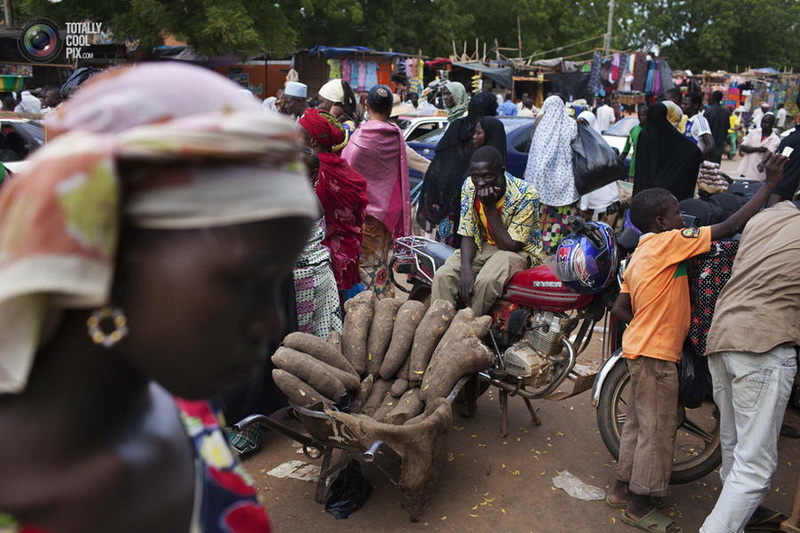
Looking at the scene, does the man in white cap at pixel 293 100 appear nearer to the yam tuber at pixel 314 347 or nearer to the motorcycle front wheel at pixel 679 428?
the yam tuber at pixel 314 347

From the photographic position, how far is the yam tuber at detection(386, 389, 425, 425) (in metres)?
3.61

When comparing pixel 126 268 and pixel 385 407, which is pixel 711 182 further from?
pixel 126 268

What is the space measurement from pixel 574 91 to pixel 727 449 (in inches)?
855

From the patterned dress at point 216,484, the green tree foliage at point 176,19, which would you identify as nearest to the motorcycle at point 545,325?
the patterned dress at point 216,484

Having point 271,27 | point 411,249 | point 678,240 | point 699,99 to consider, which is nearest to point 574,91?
point 271,27

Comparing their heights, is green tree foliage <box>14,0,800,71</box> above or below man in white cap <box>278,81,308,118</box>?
above

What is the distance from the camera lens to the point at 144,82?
0.84 m

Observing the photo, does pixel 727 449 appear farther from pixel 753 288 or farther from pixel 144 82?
pixel 144 82

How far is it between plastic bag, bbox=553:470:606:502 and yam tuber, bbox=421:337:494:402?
2.89 feet

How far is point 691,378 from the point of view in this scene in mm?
3457

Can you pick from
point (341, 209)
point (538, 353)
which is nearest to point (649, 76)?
point (341, 209)

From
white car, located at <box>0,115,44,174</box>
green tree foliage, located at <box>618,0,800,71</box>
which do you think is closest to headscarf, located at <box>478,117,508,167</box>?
white car, located at <box>0,115,44,174</box>

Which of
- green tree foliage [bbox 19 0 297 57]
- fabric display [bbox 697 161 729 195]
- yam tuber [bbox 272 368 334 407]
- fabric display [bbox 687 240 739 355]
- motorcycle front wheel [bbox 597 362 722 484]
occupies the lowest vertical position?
motorcycle front wheel [bbox 597 362 722 484]

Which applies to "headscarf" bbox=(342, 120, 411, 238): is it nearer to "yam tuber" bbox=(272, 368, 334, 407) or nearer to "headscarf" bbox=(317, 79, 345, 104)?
"headscarf" bbox=(317, 79, 345, 104)
